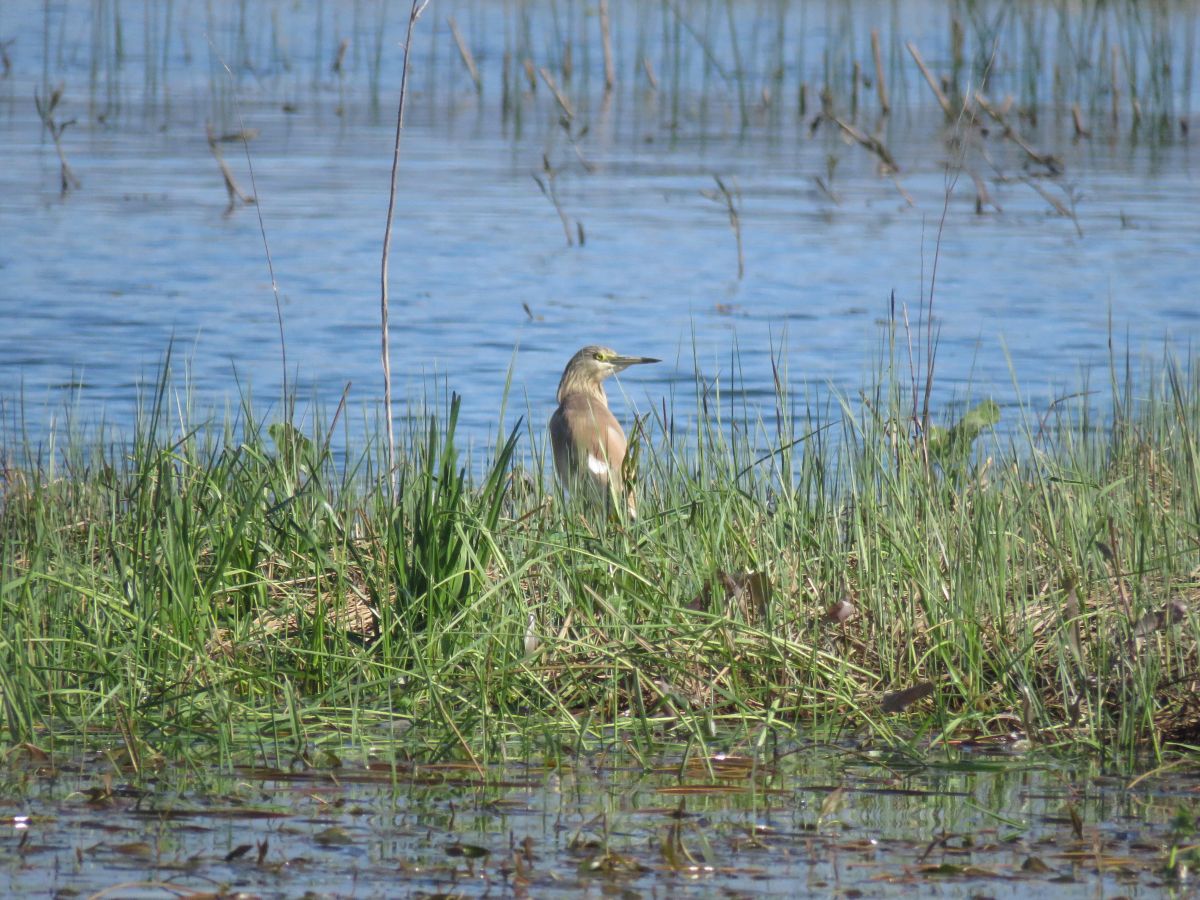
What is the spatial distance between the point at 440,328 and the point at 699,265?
2.94 m

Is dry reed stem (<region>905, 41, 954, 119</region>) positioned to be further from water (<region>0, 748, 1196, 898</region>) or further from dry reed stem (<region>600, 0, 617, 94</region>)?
water (<region>0, 748, 1196, 898</region>)

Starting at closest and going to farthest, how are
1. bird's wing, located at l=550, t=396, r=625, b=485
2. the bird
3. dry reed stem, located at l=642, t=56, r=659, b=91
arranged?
the bird < bird's wing, located at l=550, t=396, r=625, b=485 < dry reed stem, located at l=642, t=56, r=659, b=91

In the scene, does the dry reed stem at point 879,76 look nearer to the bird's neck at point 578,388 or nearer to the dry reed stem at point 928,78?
the dry reed stem at point 928,78

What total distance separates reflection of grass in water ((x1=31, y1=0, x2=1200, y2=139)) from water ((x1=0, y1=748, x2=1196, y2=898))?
16.3 meters

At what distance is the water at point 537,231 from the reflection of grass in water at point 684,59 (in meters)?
0.13

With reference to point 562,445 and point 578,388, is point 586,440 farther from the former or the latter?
point 578,388

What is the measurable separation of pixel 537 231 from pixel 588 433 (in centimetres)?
895

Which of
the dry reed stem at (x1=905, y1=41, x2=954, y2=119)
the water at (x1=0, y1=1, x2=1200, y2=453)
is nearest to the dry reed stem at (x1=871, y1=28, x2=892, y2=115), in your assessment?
the water at (x1=0, y1=1, x2=1200, y2=453)

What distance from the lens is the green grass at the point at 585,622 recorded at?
Answer: 372 centimetres

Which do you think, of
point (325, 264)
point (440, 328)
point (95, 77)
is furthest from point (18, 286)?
point (95, 77)

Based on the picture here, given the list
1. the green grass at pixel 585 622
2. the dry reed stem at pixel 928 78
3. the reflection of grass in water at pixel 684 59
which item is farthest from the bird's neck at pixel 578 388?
the reflection of grass in water at pixel 684 59

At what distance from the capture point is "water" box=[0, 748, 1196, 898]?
2.95m

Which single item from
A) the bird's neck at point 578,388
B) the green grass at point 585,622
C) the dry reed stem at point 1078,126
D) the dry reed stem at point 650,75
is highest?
the dry reed stem at point 650,75

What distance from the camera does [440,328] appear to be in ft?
38.3
